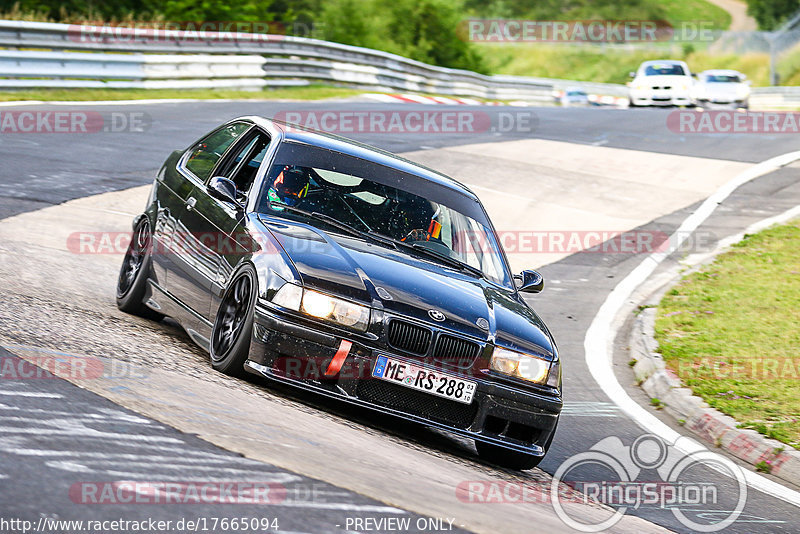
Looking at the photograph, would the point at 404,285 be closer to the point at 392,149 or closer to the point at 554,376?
the point at 554,376

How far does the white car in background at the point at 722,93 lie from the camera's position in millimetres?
34094

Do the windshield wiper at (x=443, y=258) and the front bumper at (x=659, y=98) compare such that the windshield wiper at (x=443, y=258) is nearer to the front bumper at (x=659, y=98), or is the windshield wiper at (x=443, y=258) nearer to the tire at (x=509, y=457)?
the tire at (x=509, y=457)

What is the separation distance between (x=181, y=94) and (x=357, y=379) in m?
19.4

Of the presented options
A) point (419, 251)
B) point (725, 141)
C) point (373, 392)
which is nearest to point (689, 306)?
point (419, 251)

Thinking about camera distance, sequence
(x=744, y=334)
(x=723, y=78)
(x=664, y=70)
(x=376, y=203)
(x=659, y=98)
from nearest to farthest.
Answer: (x=376, y=203), (x=744, y=334), (x=659, y=98), (x=723, y=78), (x=664, y=70)

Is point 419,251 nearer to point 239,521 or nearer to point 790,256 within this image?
point 239,521

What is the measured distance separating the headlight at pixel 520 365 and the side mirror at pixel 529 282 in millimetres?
1197

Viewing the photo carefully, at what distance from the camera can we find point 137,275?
794 centimetres

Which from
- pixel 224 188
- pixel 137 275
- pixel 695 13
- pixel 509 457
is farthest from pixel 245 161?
pixel 695 13

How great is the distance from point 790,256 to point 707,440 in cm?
642

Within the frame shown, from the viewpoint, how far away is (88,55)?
852 inches

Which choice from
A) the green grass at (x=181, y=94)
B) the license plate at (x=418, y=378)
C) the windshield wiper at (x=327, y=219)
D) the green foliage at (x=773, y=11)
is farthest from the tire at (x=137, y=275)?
the green foliage at (x=773, y=11)

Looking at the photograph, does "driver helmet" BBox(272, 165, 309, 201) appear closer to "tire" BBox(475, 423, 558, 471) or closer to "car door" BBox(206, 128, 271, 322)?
"car door" BBox(206, 128, 271, 322)

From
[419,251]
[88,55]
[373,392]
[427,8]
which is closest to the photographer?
[373,392]
